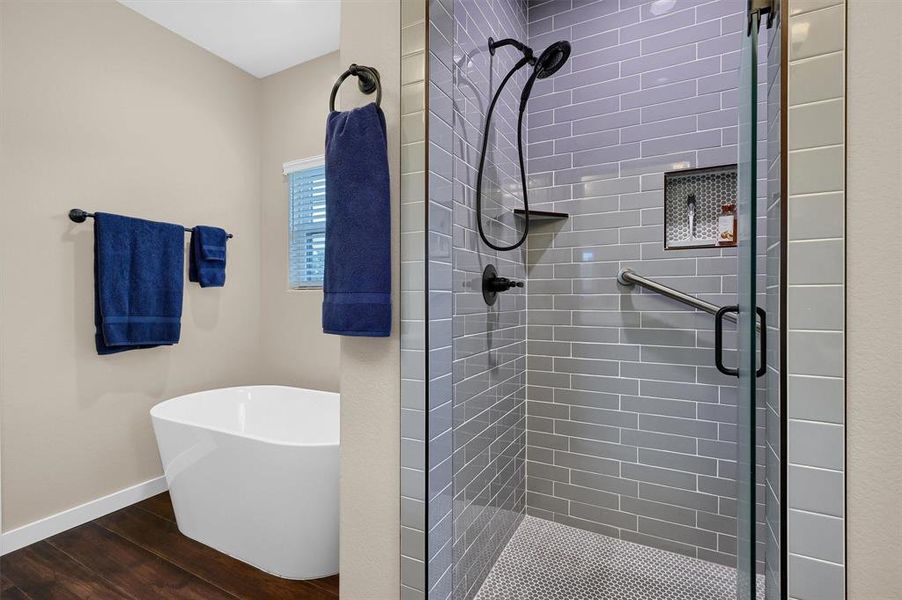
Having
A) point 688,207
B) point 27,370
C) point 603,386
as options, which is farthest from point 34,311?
point 688,207

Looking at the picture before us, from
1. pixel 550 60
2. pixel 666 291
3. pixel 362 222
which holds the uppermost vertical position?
pixel 550 60

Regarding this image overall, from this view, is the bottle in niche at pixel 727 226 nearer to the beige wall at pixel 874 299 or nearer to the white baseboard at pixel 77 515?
the beige wall at pixel 874 299

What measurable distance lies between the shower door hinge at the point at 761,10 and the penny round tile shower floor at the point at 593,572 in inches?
72.6

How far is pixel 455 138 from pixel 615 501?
69.3 inches

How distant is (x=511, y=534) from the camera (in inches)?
73.5

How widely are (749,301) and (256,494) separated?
1.87m

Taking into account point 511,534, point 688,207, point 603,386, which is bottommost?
point 511,534

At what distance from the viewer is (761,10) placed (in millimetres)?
869

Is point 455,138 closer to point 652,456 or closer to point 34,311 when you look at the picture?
point 652,456

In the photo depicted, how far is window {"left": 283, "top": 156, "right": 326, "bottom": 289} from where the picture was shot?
9.77 feet

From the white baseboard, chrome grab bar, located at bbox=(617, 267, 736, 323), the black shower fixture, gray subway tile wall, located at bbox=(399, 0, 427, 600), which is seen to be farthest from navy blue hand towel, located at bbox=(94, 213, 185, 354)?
chrome grab bar, located at bbox=(617, 267, 736, 323)

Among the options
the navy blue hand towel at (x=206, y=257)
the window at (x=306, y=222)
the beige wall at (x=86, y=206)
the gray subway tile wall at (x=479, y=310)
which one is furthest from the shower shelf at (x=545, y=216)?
the beige wall at (x=86, y=206)

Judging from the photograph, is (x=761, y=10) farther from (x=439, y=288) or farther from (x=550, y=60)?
(x=439, y=288)

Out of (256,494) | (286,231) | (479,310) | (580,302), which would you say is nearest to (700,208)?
(580,302)
